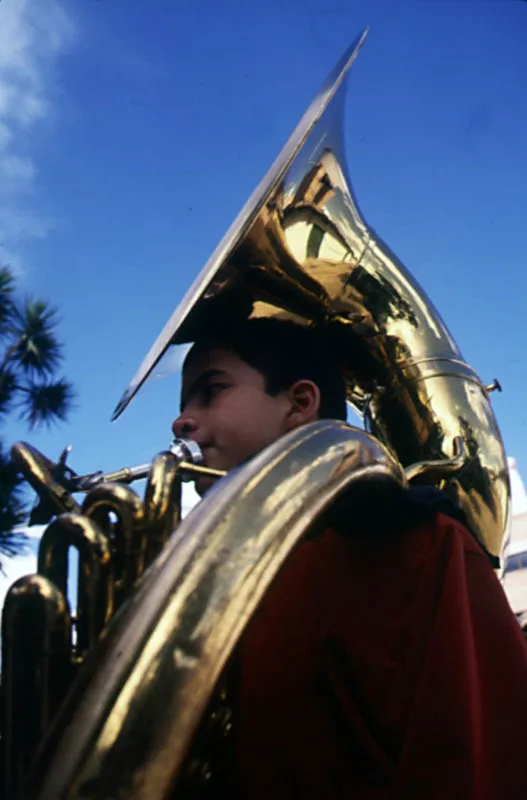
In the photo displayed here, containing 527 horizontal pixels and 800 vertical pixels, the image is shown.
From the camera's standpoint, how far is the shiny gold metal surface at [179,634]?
483mm

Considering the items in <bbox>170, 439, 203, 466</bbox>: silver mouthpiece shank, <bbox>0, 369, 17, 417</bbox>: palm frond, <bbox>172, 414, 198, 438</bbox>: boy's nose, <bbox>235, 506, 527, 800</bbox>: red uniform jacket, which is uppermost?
<bbox>0, 369, 17, 417</bbox>: palm frond

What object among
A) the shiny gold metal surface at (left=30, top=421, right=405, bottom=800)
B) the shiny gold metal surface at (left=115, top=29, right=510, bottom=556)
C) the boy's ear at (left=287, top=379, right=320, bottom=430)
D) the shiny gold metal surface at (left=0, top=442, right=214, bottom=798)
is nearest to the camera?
the shiny gold metal surface at (left=30, top=421, right=405, bottom=800)

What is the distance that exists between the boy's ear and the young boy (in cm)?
44

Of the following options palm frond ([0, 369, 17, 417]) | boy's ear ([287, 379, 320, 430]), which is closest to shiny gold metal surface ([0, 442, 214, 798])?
boy's ear ([287, 379, 320, 430])

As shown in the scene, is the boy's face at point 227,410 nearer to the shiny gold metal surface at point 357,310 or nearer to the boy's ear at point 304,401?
the boy's ear at point 304,401

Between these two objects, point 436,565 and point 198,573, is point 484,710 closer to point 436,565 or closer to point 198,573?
point 436,565

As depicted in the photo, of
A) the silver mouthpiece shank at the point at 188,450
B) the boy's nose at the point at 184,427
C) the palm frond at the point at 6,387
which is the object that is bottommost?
the silver mouthpiece shank at the point at 188,450

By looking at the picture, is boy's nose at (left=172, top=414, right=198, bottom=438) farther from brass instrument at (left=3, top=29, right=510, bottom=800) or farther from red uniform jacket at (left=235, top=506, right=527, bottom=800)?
red uniform jacket at (left=235, top=506, right=527, bottom=800)

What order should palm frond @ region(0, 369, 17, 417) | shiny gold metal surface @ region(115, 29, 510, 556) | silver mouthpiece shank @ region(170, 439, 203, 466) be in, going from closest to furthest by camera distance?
silver mouthpiece shank @ region(170, 439, 203, 466) < shiny gold metal surface @ region(115, 29, 510, 556) < palm frond @ region(0, 369, 17, 417)

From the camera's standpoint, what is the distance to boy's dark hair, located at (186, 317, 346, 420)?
1481 millimetres

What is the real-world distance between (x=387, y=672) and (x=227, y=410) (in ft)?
2.19

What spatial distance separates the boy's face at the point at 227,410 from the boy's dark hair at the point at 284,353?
25 millimetres

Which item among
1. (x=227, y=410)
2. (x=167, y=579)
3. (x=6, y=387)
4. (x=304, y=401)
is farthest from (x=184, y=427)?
(x=6, y=387)

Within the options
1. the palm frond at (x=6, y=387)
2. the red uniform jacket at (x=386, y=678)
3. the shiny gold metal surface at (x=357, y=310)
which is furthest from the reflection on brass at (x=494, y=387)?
the palm frond at (x=6, y=387)
